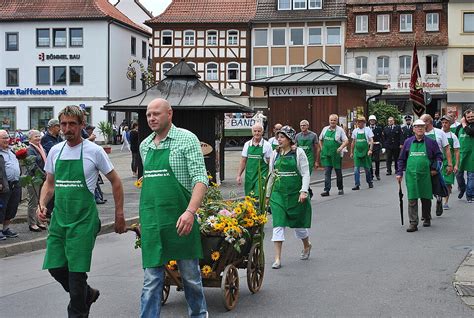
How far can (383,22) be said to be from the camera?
183 feet

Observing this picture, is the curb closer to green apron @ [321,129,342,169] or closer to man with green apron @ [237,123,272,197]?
man with green apron @ [237,123,272,197]

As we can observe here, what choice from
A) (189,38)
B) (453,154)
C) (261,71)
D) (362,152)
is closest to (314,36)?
(261,71)

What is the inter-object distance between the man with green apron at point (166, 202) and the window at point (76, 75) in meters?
56.6

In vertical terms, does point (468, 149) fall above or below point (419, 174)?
above

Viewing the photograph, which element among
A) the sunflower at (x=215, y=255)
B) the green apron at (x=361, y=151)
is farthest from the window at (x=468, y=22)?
the sunflower at (x=215, y=255)

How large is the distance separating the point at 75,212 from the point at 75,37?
57.3 meters

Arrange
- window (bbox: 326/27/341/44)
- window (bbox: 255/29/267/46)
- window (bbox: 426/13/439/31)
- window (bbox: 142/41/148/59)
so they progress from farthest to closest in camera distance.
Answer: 1. window (bbox: 142/41/148/59)
2. window (bbox: 255/29/267/46)
3. window (bbox: 326/27/341/44)
4. window (bbox: 426/13/439/31)

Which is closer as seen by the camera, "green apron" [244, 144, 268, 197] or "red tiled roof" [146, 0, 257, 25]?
"green apron" [244, 144, 268, 197]

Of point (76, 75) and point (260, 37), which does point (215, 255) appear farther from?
point (76, 75)

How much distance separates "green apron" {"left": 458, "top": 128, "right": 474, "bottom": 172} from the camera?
54.2 ft

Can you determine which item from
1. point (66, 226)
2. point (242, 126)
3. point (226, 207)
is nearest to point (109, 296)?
point (226, 207)

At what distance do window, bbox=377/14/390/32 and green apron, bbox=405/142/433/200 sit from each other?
44548mm

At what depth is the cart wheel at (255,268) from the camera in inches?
305

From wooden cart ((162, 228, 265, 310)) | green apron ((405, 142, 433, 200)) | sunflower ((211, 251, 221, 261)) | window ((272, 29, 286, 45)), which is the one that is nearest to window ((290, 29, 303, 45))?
window ((272, 29, 286, 45))
